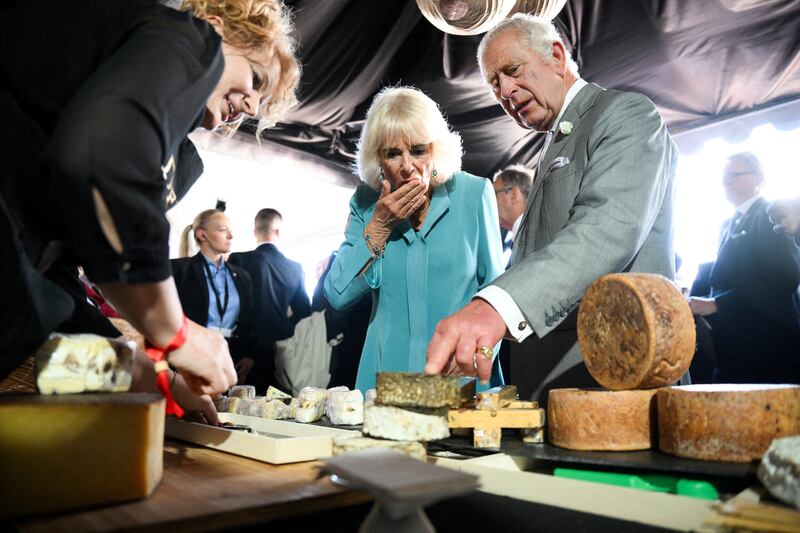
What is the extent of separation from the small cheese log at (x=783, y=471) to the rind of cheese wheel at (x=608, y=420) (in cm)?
28

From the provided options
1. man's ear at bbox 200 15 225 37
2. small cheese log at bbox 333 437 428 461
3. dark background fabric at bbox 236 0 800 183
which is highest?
dark background fabric at bbox 236 0 800 183

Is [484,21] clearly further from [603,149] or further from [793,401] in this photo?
[793,401]

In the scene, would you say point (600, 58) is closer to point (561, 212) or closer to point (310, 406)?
point (561, 212)

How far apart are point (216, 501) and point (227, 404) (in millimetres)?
1136

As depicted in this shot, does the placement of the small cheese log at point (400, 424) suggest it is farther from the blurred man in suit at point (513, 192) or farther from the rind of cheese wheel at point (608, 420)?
the blurred man in suit at point (513, 192)

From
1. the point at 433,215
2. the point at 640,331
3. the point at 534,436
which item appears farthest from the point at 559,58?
the point at 534,436

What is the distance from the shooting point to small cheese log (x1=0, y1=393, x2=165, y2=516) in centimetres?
79

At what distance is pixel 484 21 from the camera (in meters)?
2.85

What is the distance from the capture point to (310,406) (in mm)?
1687

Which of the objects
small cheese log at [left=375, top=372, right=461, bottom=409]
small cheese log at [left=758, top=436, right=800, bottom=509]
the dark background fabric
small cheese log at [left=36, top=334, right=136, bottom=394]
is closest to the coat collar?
small cheese log at [left=375, top=372, right=461, bottom=409]

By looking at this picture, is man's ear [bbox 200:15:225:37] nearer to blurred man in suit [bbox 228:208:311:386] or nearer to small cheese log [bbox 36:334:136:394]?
small cheese log [bbox 36:334:136:394]

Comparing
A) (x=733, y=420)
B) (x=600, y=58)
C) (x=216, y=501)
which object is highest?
(x=600, y=58)

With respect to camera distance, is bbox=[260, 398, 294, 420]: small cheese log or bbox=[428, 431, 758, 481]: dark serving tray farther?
bbox=[260, 398, 294, 420]: small cheese log

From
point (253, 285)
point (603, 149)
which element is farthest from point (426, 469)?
point (253, 285)
